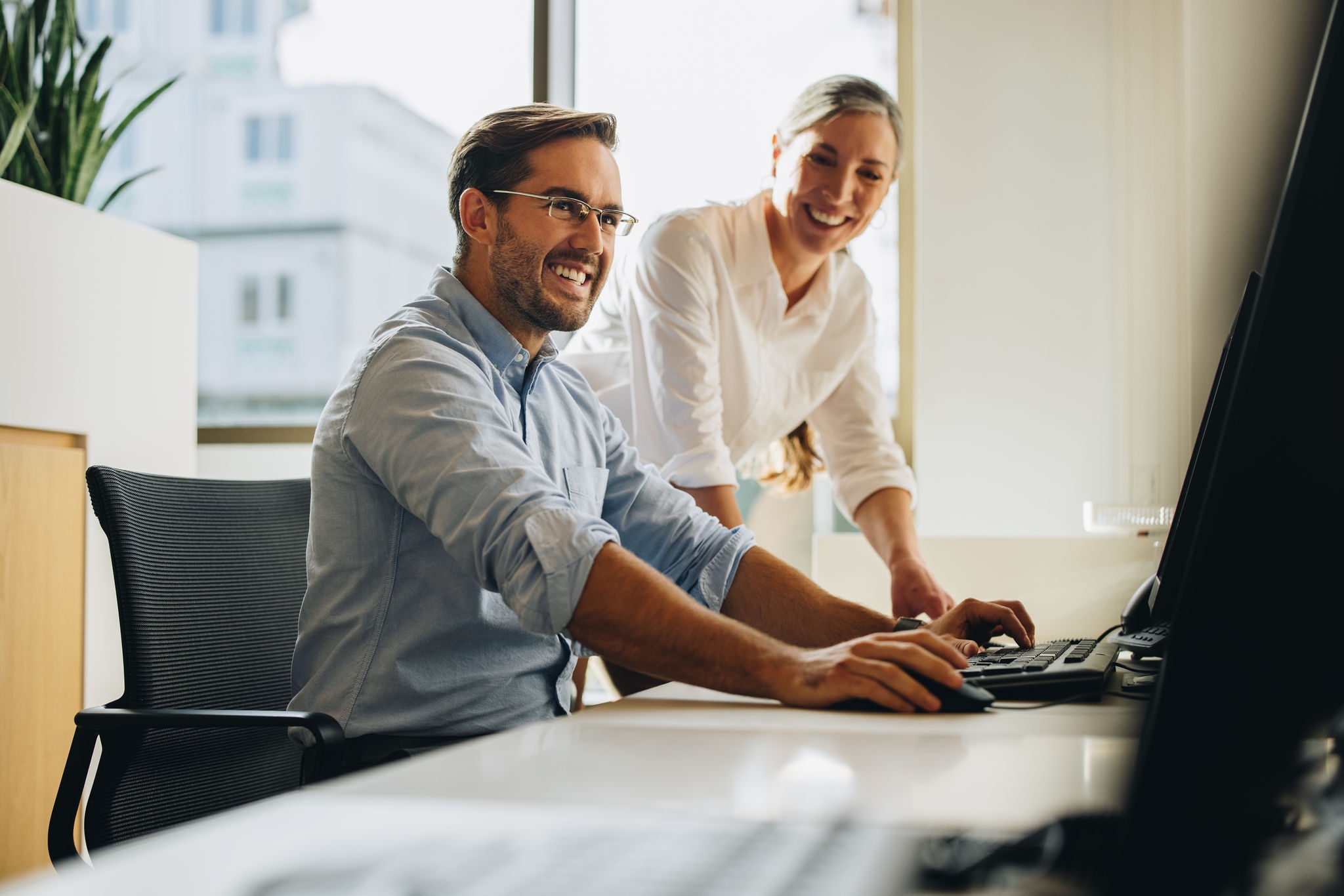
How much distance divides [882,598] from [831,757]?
1668mm

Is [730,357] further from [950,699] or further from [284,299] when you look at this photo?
[284,299]

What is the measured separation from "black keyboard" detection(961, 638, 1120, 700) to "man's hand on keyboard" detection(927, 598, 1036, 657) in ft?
0.52

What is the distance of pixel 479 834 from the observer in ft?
1.47

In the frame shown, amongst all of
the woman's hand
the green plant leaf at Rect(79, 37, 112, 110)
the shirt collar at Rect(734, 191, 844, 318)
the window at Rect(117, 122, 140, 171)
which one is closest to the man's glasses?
the shirt collar at Rect(734, 191, 844, 318)

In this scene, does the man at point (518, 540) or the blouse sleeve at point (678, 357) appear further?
the blouse sleeve at point (678, 357)

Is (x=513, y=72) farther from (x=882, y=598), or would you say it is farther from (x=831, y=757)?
(x=831, y=757)

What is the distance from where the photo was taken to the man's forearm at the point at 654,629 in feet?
3.11

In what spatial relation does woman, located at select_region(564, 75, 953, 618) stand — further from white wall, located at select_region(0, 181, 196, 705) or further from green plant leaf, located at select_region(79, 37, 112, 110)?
green plant leaf, located at select_region(79, 37, 112, 110)

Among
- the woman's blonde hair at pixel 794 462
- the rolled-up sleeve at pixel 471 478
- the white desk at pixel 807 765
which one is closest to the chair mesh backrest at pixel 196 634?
the rolled-up sleeve at pixel 471 478

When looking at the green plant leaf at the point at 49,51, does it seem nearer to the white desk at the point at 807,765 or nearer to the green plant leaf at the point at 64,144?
the green plant leaf at the point at 64,144

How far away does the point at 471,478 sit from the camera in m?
1.03

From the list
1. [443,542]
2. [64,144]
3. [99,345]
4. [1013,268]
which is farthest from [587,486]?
[1013,268]

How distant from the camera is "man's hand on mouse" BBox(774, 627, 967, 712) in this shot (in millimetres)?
882

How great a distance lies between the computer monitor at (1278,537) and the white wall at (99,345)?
7.16 feet
